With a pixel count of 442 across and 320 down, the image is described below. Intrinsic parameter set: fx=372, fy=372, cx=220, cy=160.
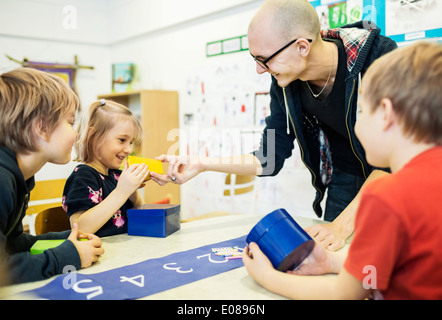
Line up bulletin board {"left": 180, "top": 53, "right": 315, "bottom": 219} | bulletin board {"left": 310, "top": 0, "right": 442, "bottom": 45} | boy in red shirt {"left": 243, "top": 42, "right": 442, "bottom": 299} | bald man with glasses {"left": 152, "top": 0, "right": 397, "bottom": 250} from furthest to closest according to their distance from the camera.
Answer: bulletin board {"left": 180, "top": 53, "right": 315, "bottom": 219}
bulletin board {"left": 310, "top": 0, "right": 442, "bottom": 45}
bald man with glasses {"left": 152, "top": 0, "right": 397, "bottom": 250}
boy in red shirt {"left": 243, "top": 42, "right": 442, "bottom": 299}

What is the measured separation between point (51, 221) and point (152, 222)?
511mm

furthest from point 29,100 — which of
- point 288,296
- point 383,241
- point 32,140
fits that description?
point 383,241

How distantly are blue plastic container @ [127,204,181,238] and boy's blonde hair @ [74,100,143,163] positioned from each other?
0.38 metres

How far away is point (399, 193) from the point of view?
582 millimetres

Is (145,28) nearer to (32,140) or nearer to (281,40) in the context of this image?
(281,40)

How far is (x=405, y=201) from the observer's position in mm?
578

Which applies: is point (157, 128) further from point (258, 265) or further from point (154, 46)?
point (258, 265)

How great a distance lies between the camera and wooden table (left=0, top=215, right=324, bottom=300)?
79 centimetres

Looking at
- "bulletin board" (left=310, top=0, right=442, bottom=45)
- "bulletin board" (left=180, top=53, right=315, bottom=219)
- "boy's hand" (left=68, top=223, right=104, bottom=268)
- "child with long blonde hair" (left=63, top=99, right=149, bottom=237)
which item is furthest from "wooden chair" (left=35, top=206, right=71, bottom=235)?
"bulletin board" (left=310, top=0, right=442, bottom=45)

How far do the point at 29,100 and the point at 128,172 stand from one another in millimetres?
413

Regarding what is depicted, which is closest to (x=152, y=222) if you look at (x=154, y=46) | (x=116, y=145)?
(x=116, y=145)

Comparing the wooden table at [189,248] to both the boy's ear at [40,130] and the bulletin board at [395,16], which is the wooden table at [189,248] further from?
the bulletin board at [395,16]

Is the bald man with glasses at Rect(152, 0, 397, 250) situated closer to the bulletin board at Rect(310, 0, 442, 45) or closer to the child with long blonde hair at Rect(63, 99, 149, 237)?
the child with long blonde hair at Rect(63, 99, 149, 237)

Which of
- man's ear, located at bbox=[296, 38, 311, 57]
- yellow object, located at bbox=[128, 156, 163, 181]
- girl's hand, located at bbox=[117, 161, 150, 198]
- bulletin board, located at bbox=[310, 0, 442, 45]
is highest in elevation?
bulletin board, located at bbox=[310, 0, 442, 45]
